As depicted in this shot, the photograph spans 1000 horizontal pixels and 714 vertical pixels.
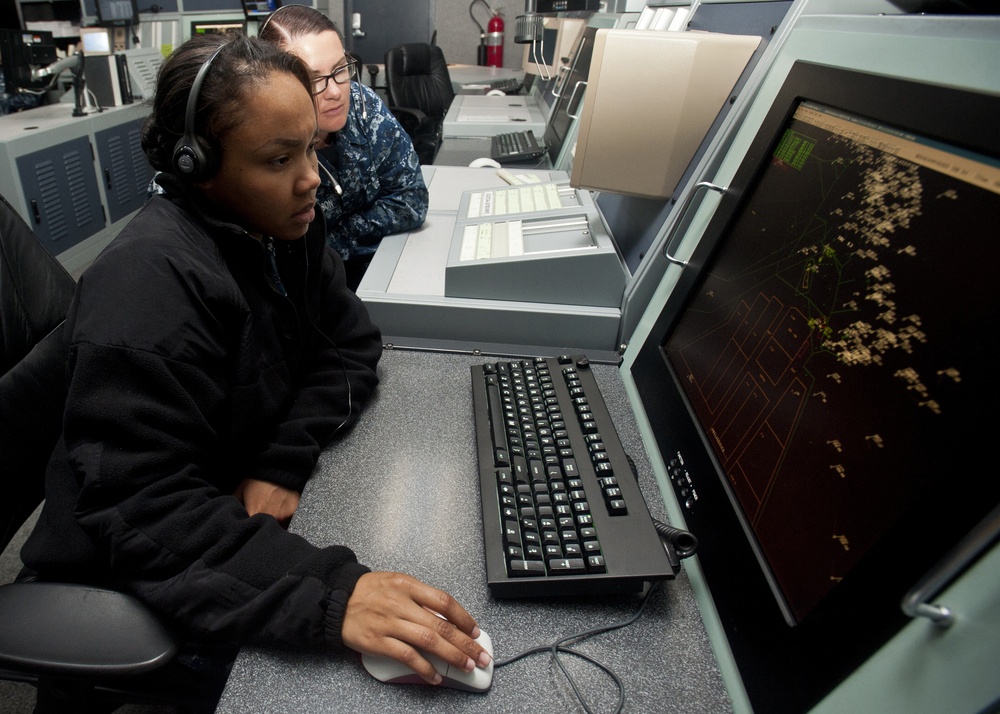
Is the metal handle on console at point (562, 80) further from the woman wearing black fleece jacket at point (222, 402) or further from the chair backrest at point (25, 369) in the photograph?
the chair backrest at point (25, 369)

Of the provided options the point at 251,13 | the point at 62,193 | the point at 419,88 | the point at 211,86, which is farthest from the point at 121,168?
the point at 211,86

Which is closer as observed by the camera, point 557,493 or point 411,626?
point 411,626

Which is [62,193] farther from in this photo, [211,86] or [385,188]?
[211,86]

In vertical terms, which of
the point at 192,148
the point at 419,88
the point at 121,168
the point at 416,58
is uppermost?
the point at 192,148

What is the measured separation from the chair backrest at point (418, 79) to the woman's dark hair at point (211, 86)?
3.09 metres

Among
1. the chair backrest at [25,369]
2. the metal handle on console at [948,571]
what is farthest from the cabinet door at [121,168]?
the metal handle on console at [948,571]

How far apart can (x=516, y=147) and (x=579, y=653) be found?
1.73m

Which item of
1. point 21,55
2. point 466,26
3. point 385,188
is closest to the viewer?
point 385,188

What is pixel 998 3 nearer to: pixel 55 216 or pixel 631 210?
pixel 631 210

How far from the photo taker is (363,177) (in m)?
1.39

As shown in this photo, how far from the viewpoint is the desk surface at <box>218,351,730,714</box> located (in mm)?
441

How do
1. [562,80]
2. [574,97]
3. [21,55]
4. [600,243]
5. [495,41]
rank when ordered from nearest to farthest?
[600,243], [574,97], [562,80], [21,55], [495,41]

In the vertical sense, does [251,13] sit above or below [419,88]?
above

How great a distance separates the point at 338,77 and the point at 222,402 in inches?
32.2
